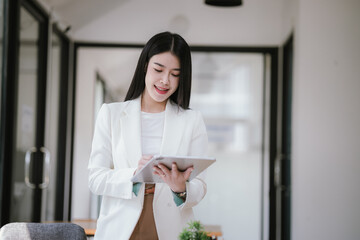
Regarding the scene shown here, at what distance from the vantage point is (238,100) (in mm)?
6207

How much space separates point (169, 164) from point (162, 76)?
1.25 feet

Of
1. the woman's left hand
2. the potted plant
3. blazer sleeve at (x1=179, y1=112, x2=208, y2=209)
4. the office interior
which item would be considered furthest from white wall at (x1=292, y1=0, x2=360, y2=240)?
the potted plant

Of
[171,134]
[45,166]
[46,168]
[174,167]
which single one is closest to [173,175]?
[174,167]

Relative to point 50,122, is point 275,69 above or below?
above

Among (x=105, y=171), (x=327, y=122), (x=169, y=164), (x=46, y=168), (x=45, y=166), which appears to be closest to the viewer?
(x=169, y=164)

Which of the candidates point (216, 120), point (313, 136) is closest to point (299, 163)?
point (313, 136)

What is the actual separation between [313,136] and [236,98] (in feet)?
4.90

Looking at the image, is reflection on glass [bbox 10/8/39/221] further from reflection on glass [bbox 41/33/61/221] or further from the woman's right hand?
the woman's right hand

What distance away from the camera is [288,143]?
5.86 meters

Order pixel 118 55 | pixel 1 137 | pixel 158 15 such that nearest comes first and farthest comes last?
pixel 1 137 → pixel 158 15 → pixel 118 55

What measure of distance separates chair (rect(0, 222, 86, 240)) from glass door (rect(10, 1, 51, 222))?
2.36 meters

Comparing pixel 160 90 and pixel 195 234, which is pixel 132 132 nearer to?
pixel 160 90

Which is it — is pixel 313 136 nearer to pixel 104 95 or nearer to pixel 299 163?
pixel 299 163

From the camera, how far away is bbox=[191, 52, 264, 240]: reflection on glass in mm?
6125
